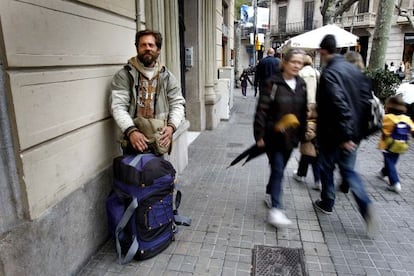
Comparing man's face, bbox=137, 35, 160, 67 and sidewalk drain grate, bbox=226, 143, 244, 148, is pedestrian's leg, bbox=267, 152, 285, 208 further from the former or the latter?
sidewalk drain grate, bbox=226, 143, 244, 148

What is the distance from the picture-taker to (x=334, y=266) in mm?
2820

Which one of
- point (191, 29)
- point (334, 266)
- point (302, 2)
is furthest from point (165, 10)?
point (302, 2)

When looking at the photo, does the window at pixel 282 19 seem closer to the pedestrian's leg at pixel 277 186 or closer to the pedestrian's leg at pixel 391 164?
the pedestrian's leg at pixel 391 164

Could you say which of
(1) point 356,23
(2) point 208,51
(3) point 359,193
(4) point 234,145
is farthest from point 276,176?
(1) point 356,23

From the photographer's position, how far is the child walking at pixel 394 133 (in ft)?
13.8

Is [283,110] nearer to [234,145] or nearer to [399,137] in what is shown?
[399,137]

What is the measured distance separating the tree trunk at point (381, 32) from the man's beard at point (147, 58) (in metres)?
10.1

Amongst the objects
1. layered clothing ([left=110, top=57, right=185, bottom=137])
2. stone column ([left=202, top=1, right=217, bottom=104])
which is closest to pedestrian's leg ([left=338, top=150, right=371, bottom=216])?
layered clothing ([left=110, top=57, right=185, bottom=137])

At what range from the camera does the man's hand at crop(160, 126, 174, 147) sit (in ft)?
9.93

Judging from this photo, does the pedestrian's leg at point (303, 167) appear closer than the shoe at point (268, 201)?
No

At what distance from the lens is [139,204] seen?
8.91 feet

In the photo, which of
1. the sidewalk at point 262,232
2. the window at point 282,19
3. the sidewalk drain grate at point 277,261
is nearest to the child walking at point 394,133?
the sidewalk at point 262,232

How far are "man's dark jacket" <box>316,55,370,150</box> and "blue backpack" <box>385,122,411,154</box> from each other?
1.18 meters

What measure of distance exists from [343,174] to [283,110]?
3.20 ft
